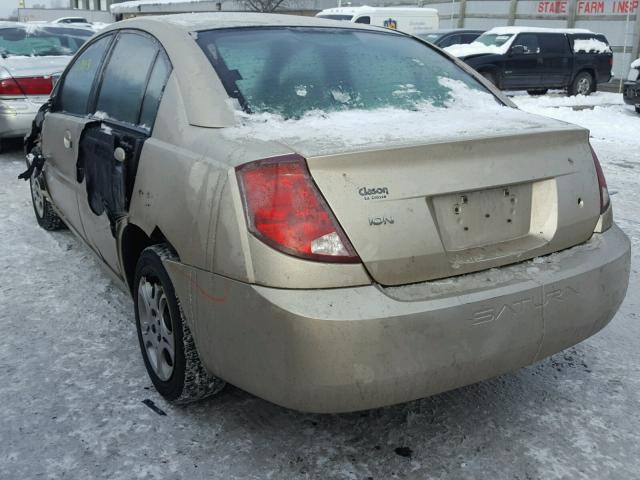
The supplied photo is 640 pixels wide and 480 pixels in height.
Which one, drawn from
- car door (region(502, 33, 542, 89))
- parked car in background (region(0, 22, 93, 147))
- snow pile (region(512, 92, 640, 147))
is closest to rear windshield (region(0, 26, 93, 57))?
parked car in background (region(0, 22, 93, 147))

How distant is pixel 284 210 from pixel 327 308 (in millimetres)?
341

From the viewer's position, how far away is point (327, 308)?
209 cm

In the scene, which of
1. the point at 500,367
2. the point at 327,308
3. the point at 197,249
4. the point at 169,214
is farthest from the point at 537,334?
the point at 169,214

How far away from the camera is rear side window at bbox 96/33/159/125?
10.2 ft

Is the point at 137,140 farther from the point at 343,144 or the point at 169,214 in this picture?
the point at 343,144

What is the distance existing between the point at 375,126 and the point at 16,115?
21.8 feet

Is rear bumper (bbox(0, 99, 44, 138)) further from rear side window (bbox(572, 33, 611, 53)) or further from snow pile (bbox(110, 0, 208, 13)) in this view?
snow pile (bbox(110, 0, 208, 13))

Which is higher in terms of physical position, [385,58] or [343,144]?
[385,58]

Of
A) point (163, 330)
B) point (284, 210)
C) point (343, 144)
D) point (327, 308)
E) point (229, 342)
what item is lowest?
point (163, 330)

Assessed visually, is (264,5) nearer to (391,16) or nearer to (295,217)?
(391,16)

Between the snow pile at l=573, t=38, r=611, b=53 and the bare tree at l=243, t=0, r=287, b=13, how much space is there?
908 inches

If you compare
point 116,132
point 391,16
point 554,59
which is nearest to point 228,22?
point 116,132

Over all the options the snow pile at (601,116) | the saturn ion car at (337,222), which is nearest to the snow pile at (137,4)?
the snow pile at (601,116)

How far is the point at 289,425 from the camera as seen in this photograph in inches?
107
